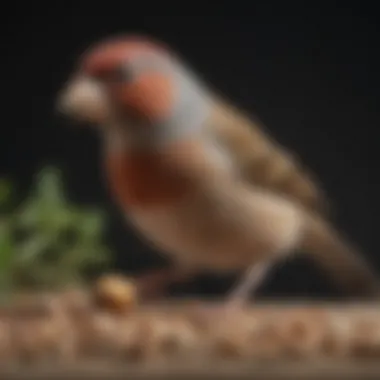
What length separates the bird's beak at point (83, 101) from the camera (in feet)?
3.79

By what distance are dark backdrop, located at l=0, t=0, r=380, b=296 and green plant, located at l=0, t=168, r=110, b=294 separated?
0.03 m

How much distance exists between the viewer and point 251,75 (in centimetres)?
122

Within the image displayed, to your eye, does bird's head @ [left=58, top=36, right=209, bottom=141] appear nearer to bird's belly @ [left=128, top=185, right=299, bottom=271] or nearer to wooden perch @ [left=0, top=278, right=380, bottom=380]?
bird's belly @ [left=128, top=185, right=299, bottom=271]

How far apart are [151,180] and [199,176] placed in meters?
0.06

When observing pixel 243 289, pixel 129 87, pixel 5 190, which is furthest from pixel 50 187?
pixel 243 289

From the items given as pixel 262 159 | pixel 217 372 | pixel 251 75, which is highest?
pixel 251 75

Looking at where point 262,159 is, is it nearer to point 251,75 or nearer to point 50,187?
point 251,75

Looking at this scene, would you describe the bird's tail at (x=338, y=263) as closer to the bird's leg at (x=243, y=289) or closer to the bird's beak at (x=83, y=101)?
the bird's leg at (x=243, y=289)

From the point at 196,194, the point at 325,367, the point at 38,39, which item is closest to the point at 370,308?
the point at 325,367

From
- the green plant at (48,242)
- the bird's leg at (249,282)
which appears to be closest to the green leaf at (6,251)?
the green plant at (48,242)

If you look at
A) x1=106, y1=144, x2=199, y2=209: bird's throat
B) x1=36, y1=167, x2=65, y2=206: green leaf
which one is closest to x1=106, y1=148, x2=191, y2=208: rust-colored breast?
x1=106, y1=144, x2=199, y2=209: bird's throat

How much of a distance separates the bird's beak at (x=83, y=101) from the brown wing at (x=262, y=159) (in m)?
0.14

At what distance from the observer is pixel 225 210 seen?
1.11 metres

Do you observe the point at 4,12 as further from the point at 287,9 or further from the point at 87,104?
the point at 287,9
